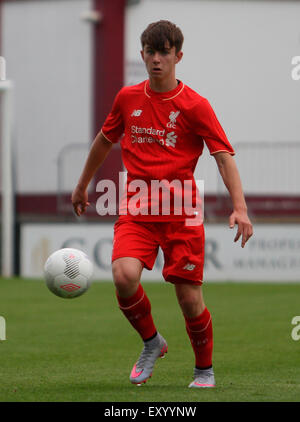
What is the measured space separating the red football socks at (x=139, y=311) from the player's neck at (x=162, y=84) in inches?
48.3

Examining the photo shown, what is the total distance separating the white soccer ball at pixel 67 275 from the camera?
6.38 metres

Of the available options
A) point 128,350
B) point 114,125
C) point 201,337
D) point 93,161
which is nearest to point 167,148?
point 114,125

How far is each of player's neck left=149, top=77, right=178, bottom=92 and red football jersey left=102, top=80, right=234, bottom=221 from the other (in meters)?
0.03

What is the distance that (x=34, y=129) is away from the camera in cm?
2031

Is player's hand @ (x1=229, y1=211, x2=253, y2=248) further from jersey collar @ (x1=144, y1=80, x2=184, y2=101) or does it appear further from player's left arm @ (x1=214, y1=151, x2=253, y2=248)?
jersey collar @ (x1=144, y1=80, x2=184, y2=101)

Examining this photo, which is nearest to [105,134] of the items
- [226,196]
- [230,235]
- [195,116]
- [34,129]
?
[195,116]

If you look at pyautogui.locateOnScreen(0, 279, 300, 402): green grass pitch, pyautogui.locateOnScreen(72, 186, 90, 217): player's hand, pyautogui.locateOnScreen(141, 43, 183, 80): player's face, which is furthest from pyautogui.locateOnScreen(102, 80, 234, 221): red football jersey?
pyautogui.locateOnScreen(0, 279, 300, 402): green grass pitch

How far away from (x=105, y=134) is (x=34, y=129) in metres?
14.0

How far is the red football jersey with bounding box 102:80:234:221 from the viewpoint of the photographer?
6.04m

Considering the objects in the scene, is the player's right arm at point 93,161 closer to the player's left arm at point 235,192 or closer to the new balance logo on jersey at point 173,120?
the new balance logo on jersey at point 173,120

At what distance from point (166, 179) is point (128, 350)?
2421mm

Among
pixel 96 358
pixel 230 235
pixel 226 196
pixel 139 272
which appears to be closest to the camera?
pixel 139 272

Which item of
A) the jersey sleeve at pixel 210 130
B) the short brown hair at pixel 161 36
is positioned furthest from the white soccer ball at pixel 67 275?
the short brown hair at pixel 161 36
